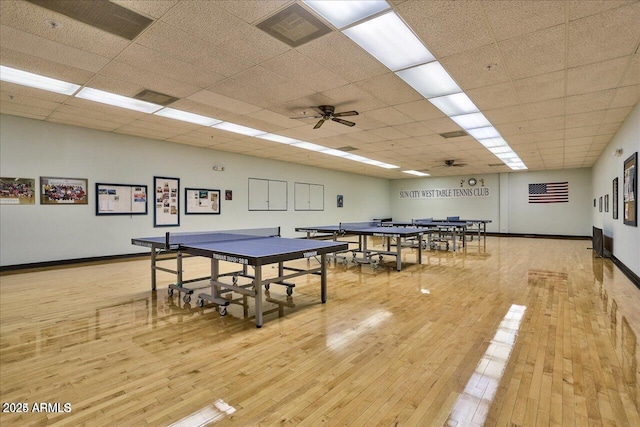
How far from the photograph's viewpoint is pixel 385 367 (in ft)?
8.23

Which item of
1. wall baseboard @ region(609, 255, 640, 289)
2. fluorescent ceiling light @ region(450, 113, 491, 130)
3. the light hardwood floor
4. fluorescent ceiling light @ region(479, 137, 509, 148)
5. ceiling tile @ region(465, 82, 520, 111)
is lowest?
the light hardwood floor

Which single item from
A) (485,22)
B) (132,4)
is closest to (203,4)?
(132,4)

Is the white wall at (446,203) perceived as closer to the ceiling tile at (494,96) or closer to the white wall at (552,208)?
the white wall at (552,208)

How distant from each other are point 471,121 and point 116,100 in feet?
20.8

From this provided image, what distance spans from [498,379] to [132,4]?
4.10 metres

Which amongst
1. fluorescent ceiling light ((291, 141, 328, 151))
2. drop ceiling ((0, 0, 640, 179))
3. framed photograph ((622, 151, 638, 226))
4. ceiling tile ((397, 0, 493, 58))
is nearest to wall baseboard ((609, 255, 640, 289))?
framed photograph ((622, 151, 638, 226))

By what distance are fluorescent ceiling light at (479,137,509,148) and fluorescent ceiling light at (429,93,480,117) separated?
8.71 feet

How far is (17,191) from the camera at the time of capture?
6211 mm

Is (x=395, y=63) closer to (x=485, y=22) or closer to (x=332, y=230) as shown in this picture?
(x=485, y=22)

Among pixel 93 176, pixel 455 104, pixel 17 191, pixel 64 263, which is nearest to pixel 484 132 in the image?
pixel 455 104

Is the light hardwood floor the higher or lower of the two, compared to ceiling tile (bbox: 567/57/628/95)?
lower

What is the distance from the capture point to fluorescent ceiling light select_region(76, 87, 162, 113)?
4.94m

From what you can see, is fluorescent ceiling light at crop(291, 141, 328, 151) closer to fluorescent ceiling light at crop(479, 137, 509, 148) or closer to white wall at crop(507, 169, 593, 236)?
fluorescent ceiling light at crop(479, 137, 509, 148)

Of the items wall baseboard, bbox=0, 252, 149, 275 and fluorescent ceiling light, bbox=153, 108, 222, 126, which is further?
wall baseboard, bbox=0, 252, 149, 275
